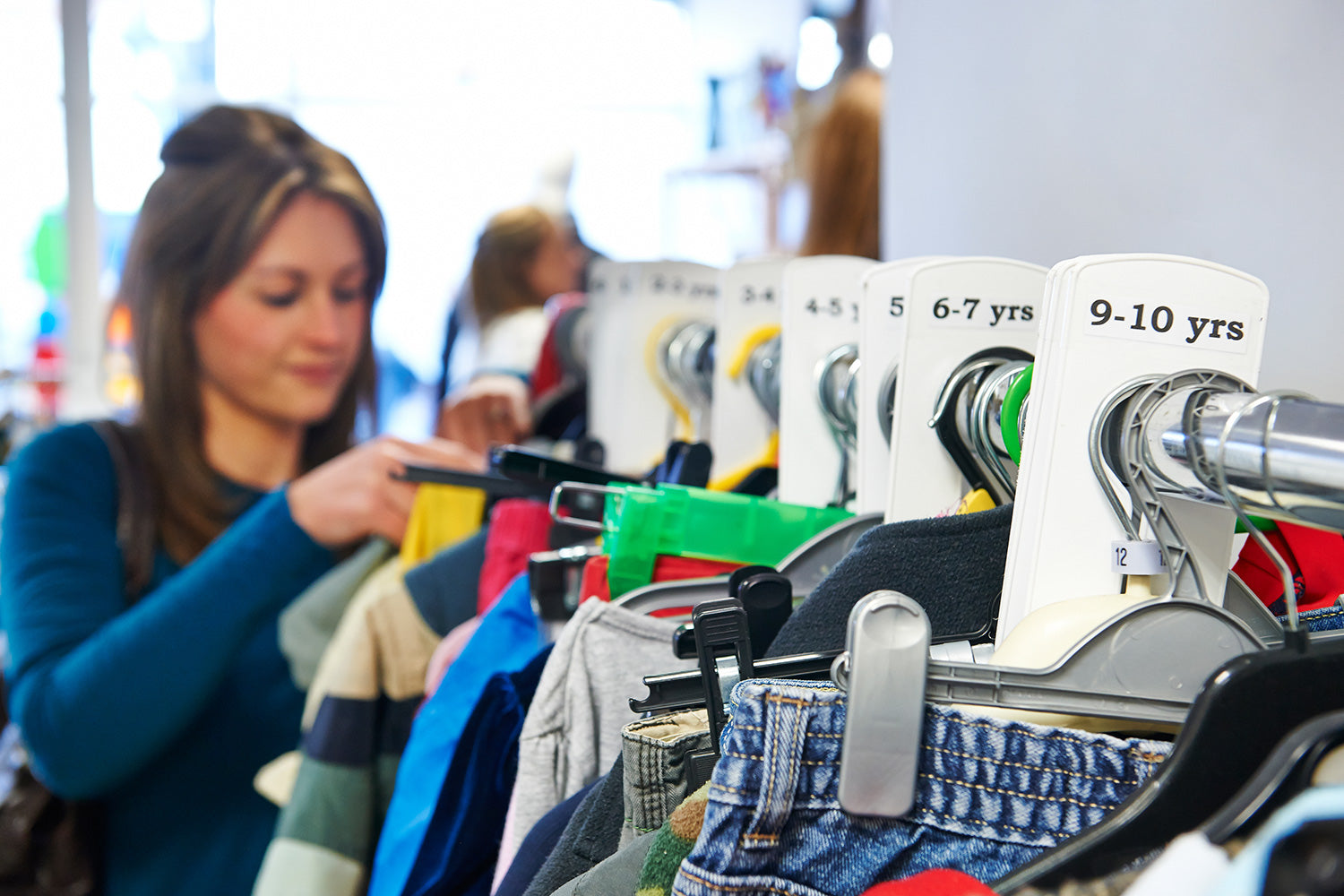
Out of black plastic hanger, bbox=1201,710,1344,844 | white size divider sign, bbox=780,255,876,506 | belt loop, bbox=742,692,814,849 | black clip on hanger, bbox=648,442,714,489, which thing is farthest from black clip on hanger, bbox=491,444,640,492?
black plastic hanger, bbox=1201,710,1344,844

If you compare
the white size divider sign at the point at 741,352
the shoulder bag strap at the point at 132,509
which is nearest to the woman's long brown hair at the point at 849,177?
the white size divider sign at the point at 741,352

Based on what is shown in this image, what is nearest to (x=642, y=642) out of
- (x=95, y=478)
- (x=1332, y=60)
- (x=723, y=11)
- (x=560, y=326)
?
(x=1332, y=60)

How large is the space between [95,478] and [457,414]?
1.51ft

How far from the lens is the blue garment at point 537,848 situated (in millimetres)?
536

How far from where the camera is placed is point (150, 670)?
3.74 feet

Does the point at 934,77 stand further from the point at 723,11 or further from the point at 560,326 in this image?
the point at 723,11

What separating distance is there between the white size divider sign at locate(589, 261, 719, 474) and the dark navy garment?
22.5 inches

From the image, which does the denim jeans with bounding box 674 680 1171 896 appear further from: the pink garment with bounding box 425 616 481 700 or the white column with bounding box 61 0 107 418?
the white column with bounding box 61 0 107 418

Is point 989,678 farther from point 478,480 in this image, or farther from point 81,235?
point 81,235

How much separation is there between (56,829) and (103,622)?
0.26 m

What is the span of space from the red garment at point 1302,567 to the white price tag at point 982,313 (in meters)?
0.17

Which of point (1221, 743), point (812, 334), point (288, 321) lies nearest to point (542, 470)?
point (812, 334)

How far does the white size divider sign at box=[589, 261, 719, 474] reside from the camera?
1.11 m

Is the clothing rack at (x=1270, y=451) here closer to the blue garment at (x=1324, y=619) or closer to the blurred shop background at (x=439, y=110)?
the blue garment at (x=1324, y=619)
